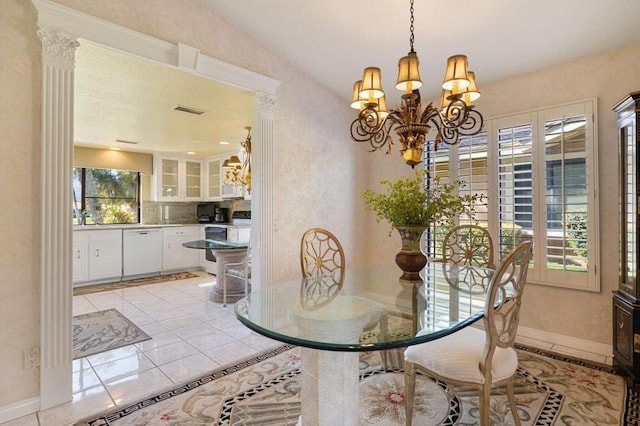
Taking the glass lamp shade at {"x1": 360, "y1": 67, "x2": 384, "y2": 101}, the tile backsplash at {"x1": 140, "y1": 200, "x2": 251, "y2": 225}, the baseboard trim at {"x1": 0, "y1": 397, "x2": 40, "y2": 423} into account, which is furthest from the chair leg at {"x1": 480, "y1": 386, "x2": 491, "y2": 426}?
the tile backsplash at {"x1": 140, "y1": 200, "x2": 251, "y2": 225}

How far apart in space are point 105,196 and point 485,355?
7.10m

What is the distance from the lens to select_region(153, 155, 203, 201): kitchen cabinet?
678 centimetres

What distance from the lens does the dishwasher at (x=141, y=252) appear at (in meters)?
5.91

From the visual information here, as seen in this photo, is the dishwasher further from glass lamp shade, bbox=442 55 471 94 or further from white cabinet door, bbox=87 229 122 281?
glass lamp shade, bbox=442 55 471 94

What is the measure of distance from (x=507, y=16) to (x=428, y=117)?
4.27 feet

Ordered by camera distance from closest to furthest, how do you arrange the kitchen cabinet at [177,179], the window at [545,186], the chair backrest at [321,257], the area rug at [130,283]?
1. the chair backrest at [321,257]
2. the window at [545,186]
3. the area rug at [130,283]
4. the kitchen cabinet at [177,179]

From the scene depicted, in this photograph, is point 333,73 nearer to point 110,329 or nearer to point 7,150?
point 7,150

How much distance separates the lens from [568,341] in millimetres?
2959

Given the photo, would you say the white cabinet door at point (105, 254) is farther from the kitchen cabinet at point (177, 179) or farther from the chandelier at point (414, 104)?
the chandelier at point (414, 104)

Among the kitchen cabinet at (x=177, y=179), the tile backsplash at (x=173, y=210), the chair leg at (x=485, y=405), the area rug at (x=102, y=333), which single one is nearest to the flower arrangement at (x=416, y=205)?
the chair leg at (x=485, y=405)

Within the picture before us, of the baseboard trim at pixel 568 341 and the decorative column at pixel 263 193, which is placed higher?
the decorative column at pixel 263 193

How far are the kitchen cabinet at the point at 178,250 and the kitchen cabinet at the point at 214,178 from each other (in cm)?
84

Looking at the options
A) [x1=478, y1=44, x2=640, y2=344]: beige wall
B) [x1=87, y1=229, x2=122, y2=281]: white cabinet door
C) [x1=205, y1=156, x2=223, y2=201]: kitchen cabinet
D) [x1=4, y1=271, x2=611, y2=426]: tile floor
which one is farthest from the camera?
[x1=205, y1=156, x2=223, y2=201]: kitchen cabinet

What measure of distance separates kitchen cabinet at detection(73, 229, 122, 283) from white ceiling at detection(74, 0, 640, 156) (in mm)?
2351
